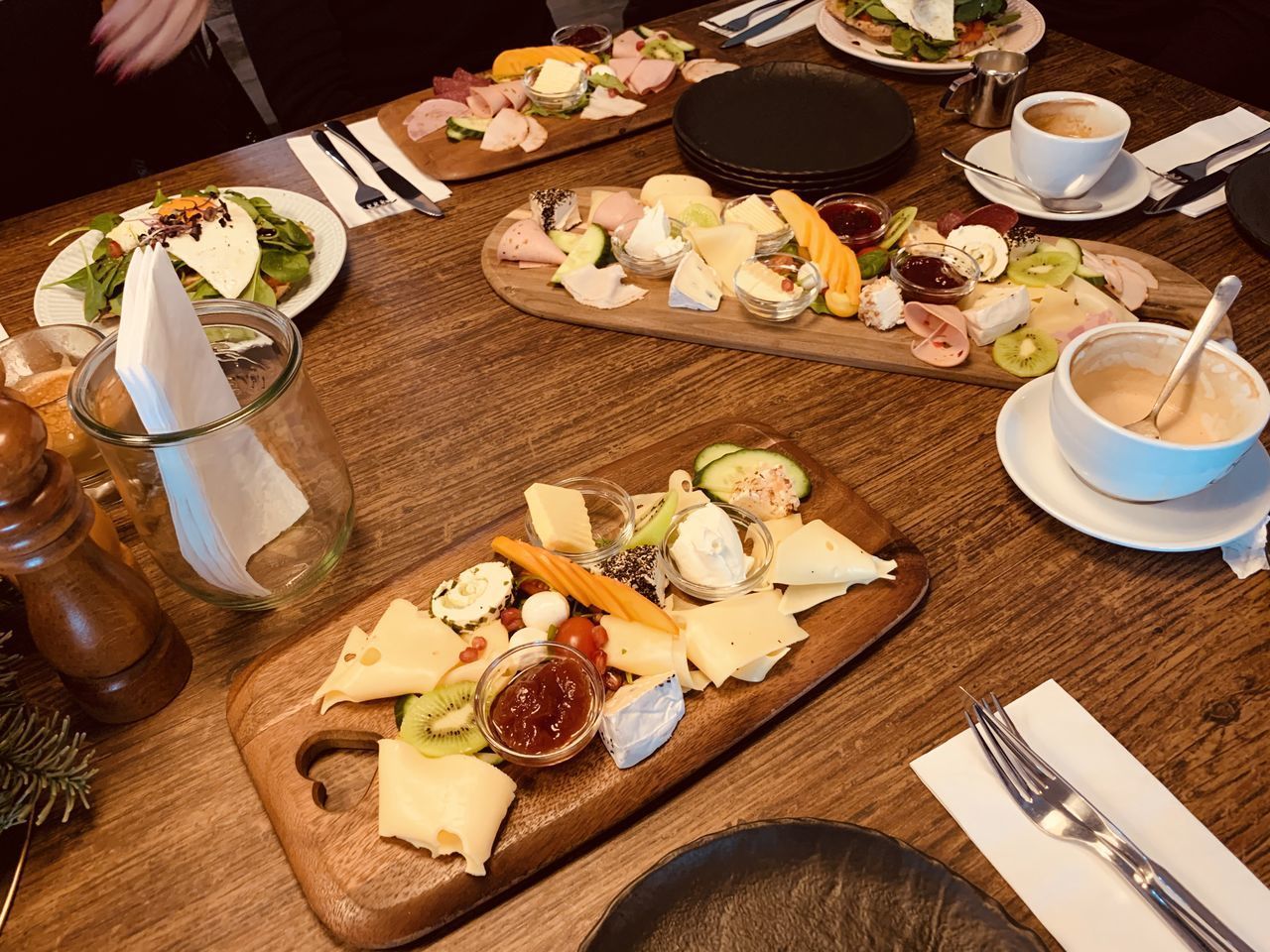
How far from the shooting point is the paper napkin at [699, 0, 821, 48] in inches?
89.3

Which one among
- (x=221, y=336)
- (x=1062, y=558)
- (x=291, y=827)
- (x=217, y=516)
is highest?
(x=221, y=336)

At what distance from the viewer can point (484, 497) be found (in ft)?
4.13

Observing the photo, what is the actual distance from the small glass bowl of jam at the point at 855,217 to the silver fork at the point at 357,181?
0.90m

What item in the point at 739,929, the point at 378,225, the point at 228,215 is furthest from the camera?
the point at 378,225

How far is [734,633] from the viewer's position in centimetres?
98

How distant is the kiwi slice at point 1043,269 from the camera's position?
1453mm

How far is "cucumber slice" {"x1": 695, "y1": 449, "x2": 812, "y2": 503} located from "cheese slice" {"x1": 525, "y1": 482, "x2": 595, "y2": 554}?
0.56ft

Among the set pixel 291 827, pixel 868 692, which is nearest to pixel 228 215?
pixel 291 827

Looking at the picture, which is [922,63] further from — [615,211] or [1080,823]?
[1080,823]

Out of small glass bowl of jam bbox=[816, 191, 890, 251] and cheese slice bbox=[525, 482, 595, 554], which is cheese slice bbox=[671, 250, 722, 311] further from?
cheese slice bbox=[525, 482, 595, 554]

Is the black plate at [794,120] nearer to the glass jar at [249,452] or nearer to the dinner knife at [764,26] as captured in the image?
the dinner knife at [764,26]

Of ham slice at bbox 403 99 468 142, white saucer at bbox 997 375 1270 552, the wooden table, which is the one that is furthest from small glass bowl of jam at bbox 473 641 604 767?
ham slice at bbox 403 99 468 142

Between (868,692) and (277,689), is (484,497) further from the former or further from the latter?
(868,692)

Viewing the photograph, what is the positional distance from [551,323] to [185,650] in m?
0.80
